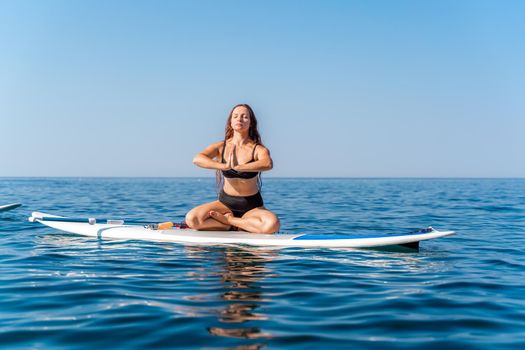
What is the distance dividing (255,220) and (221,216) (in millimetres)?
569

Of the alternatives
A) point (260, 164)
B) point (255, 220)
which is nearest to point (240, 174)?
point (260, 164)

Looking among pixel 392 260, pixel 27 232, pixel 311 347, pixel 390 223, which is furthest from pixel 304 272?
pixel 390 223

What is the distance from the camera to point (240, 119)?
8.52 meters

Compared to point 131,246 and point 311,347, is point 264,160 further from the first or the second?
point 311,347

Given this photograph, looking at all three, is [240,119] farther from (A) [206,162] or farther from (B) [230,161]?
(A) [206,162]

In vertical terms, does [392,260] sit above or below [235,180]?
below

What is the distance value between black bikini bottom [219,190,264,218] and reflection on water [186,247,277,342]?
0.91m

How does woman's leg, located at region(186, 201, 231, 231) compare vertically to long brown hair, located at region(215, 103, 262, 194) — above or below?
below

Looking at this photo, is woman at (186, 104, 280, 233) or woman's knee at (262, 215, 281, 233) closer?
woman at (186, 104, 280, 233)

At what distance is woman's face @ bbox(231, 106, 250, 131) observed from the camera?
8523mm

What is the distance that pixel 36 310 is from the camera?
183 inches

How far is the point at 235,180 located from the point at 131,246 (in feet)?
6.36

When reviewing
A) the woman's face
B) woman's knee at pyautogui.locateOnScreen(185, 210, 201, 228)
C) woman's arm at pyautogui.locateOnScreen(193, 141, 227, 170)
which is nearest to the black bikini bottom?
woman's knee at pyautogui.locateOnScreen(185, 210, 201, 228)

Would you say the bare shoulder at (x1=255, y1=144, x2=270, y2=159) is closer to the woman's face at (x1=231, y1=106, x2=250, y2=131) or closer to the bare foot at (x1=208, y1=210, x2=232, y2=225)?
the woman's face at (x1=231, y1=106, x2=250, y2=131)
